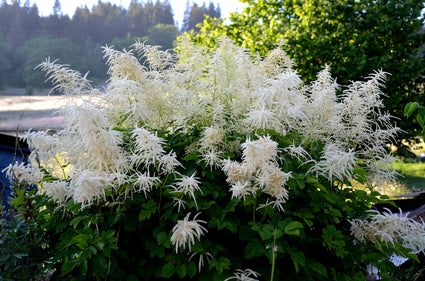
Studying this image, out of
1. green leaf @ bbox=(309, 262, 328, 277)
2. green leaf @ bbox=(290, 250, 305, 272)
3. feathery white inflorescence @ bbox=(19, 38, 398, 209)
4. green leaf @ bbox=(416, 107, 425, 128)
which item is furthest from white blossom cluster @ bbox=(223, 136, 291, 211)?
green leaf @ bbox=(416, 107, 425, 128)

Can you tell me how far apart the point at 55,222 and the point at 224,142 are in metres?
0.89

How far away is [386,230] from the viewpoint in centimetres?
159

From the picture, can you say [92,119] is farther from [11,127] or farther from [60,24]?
[60,24]

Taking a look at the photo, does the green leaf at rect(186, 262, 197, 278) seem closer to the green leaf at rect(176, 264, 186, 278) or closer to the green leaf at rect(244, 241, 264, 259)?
the green leaf at rect(176, 264, 186, 278)

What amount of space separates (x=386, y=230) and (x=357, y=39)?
244 inches

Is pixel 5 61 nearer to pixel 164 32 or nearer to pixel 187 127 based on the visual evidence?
pixel 164 32

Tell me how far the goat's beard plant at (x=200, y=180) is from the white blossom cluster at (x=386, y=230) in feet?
0.17

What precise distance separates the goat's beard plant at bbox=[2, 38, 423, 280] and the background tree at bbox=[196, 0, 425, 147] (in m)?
5.28

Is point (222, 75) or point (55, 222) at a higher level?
point (222, 75)

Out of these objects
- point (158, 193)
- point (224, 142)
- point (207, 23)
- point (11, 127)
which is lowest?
point (11, 127)

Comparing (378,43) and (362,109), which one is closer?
(362,109)

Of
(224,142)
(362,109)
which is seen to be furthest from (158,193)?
(362,109)

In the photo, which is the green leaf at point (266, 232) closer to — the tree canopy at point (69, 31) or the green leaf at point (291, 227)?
the green leaf at point (291, 227)

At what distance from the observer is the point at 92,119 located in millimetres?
1293
